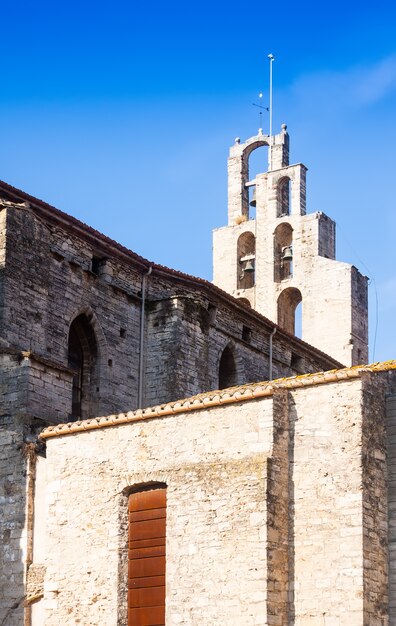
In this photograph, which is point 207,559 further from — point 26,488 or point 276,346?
point 276,346

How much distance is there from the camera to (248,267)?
122 feet

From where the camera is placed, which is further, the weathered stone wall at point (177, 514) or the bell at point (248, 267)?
the bell at point (248, 267)

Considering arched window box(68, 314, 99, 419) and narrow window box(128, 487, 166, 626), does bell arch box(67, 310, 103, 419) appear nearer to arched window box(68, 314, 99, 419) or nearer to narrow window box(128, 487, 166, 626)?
arched window box(68, 314, 99, 419)

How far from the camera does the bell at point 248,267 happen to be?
37094mm

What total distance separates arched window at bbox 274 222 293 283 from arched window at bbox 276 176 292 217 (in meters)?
0.49

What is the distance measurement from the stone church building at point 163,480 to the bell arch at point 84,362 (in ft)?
0.10

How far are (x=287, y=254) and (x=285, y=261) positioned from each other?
1.65 feet

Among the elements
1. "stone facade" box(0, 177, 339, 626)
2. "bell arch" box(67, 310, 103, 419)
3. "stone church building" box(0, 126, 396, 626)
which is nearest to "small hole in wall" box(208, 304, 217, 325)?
"stone facade" box(0, 177, 339, 626)

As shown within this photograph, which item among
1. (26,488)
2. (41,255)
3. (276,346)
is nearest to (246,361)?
(276,346)

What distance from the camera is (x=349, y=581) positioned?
16.5 metres

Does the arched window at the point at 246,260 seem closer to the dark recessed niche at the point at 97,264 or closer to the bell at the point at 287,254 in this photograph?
the bell at the point at 287,254

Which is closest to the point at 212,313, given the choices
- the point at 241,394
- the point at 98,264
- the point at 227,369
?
the point at 227,369

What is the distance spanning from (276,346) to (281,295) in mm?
6109

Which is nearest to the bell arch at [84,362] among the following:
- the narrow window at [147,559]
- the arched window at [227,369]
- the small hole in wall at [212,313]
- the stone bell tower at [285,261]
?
the small hole in wall at [212,313]
